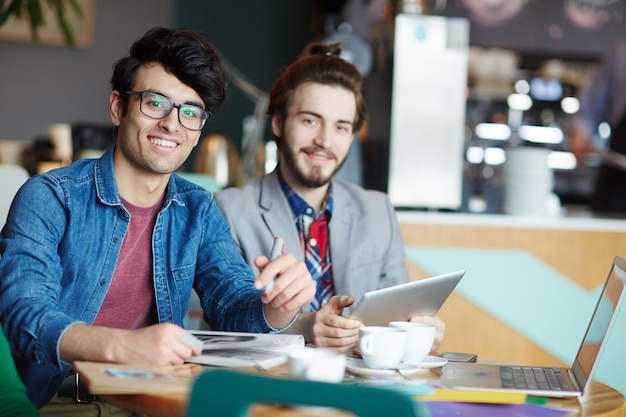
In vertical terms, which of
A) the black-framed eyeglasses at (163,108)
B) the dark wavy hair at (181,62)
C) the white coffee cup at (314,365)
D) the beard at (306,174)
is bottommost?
the white coffee cup at (314,365)

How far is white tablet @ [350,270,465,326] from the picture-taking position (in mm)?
1654

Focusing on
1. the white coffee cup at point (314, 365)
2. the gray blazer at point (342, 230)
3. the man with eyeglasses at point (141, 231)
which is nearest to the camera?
the white coffee cup at point (314, 365)

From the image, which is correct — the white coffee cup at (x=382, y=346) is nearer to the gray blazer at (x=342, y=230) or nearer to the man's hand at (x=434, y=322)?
the man's hand at (x=434, y=322)

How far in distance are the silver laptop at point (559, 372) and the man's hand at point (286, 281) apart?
29 centimetres

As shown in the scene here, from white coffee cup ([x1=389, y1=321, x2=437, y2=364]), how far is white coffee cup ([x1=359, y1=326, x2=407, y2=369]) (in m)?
0.05

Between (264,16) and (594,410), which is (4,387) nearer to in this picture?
(594,410)

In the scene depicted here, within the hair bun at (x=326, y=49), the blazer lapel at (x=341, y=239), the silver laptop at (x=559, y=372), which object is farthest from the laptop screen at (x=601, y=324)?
the hair bun at (x=326, y=49)

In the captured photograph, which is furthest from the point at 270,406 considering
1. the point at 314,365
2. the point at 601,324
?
the point at 601,324

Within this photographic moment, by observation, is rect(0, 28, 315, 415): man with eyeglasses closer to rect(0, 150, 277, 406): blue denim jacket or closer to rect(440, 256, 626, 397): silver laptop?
rect(0, 150, 277, 406): blue denim jacket

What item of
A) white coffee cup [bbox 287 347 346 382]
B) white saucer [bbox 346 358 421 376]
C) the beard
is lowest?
white saucer [bbox 346 358 421 376]

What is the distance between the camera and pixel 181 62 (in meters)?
1.93

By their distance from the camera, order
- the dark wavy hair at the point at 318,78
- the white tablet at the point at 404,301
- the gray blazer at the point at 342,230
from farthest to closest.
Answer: the dark wavy hair at the point at 318,78 → the gray blazer at the point at 342,230 → the white tablet at the point at 404,301

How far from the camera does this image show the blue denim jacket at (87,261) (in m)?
1.61

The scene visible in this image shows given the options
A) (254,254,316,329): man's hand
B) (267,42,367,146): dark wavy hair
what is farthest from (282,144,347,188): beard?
(254,254,316,329): man's hand
